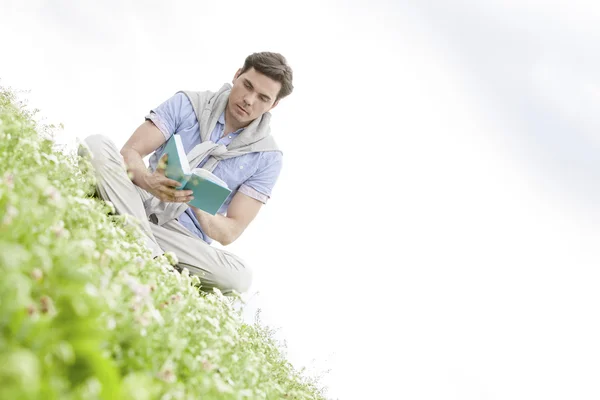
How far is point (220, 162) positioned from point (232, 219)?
48cm

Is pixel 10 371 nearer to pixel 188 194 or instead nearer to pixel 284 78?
pixel 188 194

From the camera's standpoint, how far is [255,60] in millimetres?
5250

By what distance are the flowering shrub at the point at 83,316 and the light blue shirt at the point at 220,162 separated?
6.09 feet

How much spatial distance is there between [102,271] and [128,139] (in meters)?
3.12

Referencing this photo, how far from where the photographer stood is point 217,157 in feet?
17.2

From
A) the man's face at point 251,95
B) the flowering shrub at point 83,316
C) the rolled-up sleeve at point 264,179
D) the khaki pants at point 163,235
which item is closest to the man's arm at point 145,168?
the khaki pants at point 163,235

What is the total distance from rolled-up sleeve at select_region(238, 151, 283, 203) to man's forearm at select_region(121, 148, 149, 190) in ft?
3.10

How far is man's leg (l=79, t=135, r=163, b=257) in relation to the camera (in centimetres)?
461

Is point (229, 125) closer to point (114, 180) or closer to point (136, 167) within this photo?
Result: point (136, 167)

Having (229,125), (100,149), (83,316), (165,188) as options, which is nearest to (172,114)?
(229,125)

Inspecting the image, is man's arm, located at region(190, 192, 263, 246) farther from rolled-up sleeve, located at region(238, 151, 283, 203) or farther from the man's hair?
the man's hair

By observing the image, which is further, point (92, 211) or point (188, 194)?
point (188, 194)

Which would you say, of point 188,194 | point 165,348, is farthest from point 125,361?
point 188,194

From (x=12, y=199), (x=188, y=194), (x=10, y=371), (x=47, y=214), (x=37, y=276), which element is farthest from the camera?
(x=188, y=194)
